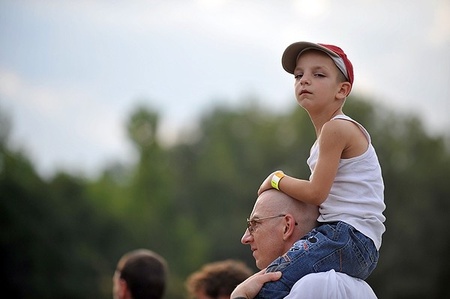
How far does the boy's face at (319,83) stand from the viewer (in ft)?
16.7

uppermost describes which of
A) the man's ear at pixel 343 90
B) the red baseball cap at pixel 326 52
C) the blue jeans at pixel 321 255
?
the red baseball cap at pixel 326 52

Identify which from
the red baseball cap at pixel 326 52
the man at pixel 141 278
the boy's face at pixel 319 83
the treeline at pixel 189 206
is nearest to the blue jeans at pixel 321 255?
the boy's face at pixel 319 83

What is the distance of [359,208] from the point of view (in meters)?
5.02

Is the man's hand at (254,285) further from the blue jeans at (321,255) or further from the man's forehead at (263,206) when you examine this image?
the man's forehead at (263,206)

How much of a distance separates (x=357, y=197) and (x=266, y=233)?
0.58m

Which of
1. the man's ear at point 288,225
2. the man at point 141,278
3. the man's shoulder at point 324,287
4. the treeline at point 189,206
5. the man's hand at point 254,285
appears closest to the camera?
the man's shoulder at point 324,287

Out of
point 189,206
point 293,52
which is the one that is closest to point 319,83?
point 293,52

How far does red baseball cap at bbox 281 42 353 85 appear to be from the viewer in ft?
16.7

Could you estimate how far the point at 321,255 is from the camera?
4.93 meters

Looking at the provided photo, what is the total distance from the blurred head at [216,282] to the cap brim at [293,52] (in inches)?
126

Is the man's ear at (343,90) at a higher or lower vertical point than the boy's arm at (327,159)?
higher

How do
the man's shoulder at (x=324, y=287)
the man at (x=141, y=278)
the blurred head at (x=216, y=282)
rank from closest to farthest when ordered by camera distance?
the man's shoulder at (x=324, y=287) < the man at (x=141, y=278) < the blurred head at (x=216, y=282)

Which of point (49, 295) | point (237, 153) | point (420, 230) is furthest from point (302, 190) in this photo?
point (237, 153)

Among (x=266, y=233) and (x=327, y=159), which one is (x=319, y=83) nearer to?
(x=327, y=159)
